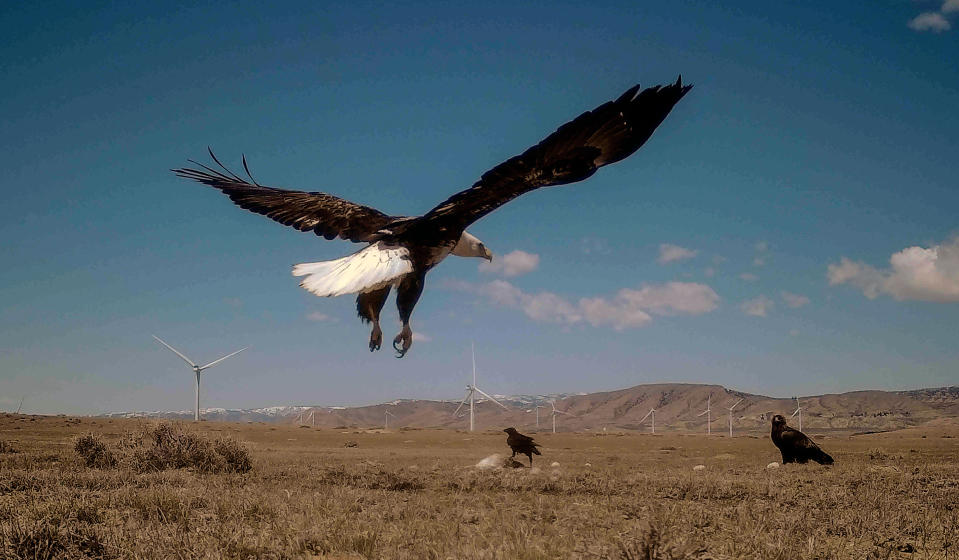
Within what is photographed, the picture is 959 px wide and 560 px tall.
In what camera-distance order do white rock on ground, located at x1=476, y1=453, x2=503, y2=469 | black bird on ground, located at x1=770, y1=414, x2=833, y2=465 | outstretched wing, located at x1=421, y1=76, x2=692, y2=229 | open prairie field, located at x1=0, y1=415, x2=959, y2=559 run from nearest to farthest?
outstretched wing, located at x1=421, y1=76, x2=692, y2=229 < open prairie field, located at x1=0, y1=415, x2=959, y2=559 < white rock on ground, located at x1=476, y1=453, x2=503, y2=469 < black bird on ground, located at x1=770, y1=414, x2=833, y2=465

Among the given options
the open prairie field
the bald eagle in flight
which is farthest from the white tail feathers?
the open prairie field

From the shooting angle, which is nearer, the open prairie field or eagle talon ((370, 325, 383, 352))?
eagle talon ((370, 325, 383, 352))

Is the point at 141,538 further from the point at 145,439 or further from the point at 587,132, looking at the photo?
the point at 145,439

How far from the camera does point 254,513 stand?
28.1 feet

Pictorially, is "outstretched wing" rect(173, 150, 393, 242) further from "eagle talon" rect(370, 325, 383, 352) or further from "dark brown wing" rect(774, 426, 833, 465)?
"dark brown wing" rect(774, 426, 833, 465)

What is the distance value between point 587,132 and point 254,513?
620 centimetres

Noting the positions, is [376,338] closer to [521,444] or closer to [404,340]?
[404,340]

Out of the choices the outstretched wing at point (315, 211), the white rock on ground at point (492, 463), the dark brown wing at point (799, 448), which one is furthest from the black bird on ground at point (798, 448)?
the outstretched wing at point (315, 211)

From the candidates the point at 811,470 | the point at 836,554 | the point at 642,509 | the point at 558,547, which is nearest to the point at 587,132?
the point at 558,547

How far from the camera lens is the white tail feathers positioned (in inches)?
204

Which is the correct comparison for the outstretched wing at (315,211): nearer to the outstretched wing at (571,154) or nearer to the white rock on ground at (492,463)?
the outstretched wing at (571,154)

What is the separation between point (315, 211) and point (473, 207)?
98.9 inches

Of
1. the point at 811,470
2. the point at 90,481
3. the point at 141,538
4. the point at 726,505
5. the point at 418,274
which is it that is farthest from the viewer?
the point at 811,470

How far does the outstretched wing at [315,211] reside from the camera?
723cm
